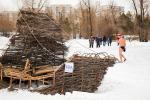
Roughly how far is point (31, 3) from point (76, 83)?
143ft

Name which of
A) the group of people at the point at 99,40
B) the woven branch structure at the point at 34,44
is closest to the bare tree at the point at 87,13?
the group of people at the point at 99,40

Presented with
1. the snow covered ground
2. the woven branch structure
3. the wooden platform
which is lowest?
the snow covered ground

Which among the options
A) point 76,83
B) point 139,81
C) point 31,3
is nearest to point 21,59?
point 76,83

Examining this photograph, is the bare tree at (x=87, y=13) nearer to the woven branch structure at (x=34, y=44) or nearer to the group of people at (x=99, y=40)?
the group of people at (x=99, y=40)

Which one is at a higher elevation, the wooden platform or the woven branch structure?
the woven branch structure

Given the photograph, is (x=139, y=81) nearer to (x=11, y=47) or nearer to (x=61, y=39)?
(x=61, y=39)

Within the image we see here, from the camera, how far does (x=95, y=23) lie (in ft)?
232

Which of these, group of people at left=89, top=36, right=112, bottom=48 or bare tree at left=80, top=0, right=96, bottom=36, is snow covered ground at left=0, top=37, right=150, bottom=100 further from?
bare tree at left=80, top=0, right=96, bottom=36

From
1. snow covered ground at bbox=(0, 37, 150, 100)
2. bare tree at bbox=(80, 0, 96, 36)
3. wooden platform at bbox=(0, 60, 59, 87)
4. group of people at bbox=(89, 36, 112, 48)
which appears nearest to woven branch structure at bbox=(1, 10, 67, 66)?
wooden platform at bbox=(0, 60, 59, 87)

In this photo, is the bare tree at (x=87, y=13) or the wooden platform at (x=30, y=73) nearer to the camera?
the wooden platform at (x=30, y=73)

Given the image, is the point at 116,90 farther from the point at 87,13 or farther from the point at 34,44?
the point at 87,13

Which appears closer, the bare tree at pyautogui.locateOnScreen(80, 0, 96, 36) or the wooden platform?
the wooden platform

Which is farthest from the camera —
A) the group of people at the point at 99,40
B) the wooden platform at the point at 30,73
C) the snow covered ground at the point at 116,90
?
the group of people at the point at 99,40

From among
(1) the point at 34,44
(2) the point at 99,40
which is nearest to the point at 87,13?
(2) the point at 99,40
